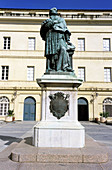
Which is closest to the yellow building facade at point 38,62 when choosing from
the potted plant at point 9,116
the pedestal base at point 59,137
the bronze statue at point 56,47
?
the potted plant at point 9,116

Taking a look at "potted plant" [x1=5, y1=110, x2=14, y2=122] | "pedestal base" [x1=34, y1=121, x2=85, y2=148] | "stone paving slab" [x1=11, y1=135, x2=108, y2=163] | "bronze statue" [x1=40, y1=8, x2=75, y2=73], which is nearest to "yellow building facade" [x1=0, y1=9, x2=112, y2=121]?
"potted plant" [x1=5, y1=110, x2=14, y2=122]

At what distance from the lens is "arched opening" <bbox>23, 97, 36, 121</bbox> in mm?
21922

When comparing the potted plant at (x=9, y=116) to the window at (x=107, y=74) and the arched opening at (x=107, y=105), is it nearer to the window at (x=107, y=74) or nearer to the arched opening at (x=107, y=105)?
the arched opening at (x=107, y=105)

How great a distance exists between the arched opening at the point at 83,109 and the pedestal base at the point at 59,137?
58.6 ft

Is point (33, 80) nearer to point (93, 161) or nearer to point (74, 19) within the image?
point (74, 19)

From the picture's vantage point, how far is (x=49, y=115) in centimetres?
493

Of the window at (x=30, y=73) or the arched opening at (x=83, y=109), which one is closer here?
the arched opening at (x=83, y=109)

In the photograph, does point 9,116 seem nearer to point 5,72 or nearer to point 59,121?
point 5,72

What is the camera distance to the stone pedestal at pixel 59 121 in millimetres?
4578

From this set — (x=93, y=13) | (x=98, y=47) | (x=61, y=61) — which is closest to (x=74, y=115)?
(x=61, y=61)

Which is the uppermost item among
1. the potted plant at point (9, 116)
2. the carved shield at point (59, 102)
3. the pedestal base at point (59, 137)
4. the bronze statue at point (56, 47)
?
the bronze statue at point (56, 47)

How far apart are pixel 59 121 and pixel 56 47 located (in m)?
2.39

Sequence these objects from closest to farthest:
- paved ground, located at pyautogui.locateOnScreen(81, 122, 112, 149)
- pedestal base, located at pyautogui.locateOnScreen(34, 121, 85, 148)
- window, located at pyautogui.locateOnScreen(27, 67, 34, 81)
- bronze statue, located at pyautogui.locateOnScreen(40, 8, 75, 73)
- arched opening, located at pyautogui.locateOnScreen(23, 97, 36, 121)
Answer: pedestal base, located at pyautogui.locateOnScreen(34, 121, 85, 148) < bronze statue, located at pyautogui.locateOnScreen(40, 8, 75, 73) < paved ground, located at pyautogui.locateOnScreen(81, 122, 112, 149) < arched opening, located at pyautogui.locateOnScreen(23, 97, 36, 121) < window, located at pyautogui.locateOnScreen(27, 67, 34, 81)

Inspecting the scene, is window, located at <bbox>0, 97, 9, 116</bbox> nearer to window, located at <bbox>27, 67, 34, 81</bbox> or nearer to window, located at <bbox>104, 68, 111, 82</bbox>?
window, located at <bbox>27, 67, 34, 81</bbox>
